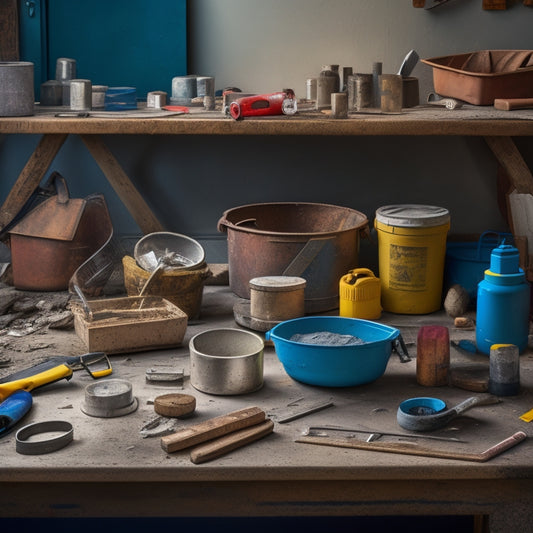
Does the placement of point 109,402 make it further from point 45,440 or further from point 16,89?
point 16,89

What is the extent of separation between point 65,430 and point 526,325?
5.74ft

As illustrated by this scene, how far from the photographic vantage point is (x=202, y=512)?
2.62 metres

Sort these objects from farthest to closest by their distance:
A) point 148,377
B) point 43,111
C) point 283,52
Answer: point 283,52, point 43,111, point 148,377

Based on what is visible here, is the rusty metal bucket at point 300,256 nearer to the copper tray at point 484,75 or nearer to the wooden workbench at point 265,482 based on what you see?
the copper tray at point 484,75

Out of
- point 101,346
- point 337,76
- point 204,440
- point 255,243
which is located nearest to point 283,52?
point 337,76

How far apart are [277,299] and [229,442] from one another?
104cm

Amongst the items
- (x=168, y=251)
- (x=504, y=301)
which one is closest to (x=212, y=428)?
(x=504, y=301)

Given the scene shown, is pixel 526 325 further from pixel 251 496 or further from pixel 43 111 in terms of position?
pixel 43 111

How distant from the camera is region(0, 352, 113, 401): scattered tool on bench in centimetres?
308

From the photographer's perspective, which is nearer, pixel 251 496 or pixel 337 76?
pixel 251 496

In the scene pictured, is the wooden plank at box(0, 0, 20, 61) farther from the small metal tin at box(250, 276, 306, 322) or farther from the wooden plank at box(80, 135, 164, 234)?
the small metal tin at box(250, 276, 306, 322)

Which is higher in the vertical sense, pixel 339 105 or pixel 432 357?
pixel 339 105

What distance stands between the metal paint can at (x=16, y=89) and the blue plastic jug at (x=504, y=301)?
2122 millimetres

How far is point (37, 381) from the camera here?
10.3 ft
